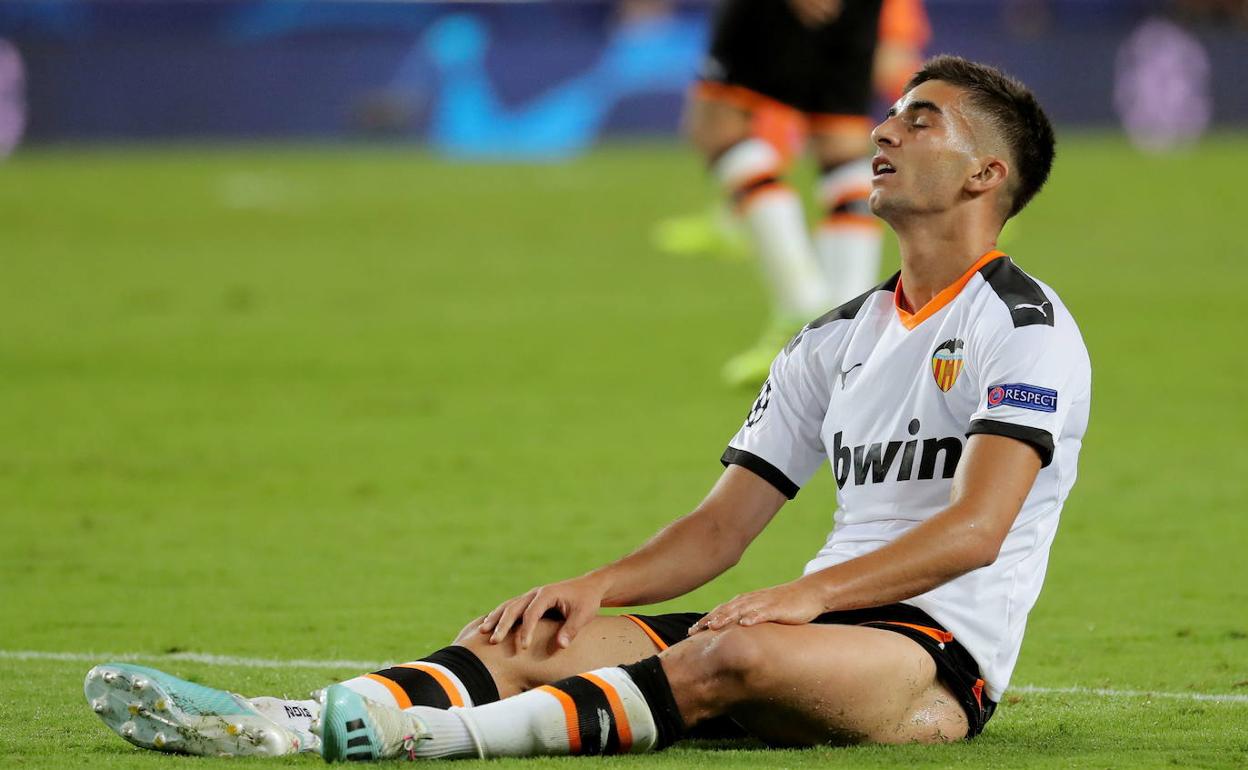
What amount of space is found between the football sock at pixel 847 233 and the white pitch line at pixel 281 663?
4.45m

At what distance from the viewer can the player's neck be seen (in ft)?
12.3

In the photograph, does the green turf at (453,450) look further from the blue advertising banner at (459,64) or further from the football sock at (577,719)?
the blue advertising banner at (459,64)

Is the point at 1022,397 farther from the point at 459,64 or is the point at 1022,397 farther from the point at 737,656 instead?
the point at 459,64

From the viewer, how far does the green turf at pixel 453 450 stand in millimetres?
4527

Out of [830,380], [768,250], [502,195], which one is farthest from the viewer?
[502,195]

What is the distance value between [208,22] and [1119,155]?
36.3 ft

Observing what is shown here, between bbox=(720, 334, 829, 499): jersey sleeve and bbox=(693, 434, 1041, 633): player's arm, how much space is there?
48cm

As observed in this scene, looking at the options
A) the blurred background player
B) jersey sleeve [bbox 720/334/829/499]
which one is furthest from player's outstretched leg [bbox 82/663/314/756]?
the blurred background player

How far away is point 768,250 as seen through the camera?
342 inches

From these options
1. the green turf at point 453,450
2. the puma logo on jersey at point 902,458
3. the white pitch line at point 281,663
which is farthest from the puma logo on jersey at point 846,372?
the white pitch line at point 281,663

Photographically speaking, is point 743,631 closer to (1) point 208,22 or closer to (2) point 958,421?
(2) point 958,421

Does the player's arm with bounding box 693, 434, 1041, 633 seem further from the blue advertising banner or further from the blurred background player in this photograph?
the blue advertising banner

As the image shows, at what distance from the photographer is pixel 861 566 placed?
11.3 feet

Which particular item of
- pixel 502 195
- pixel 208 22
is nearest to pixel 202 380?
pixel 502 195
